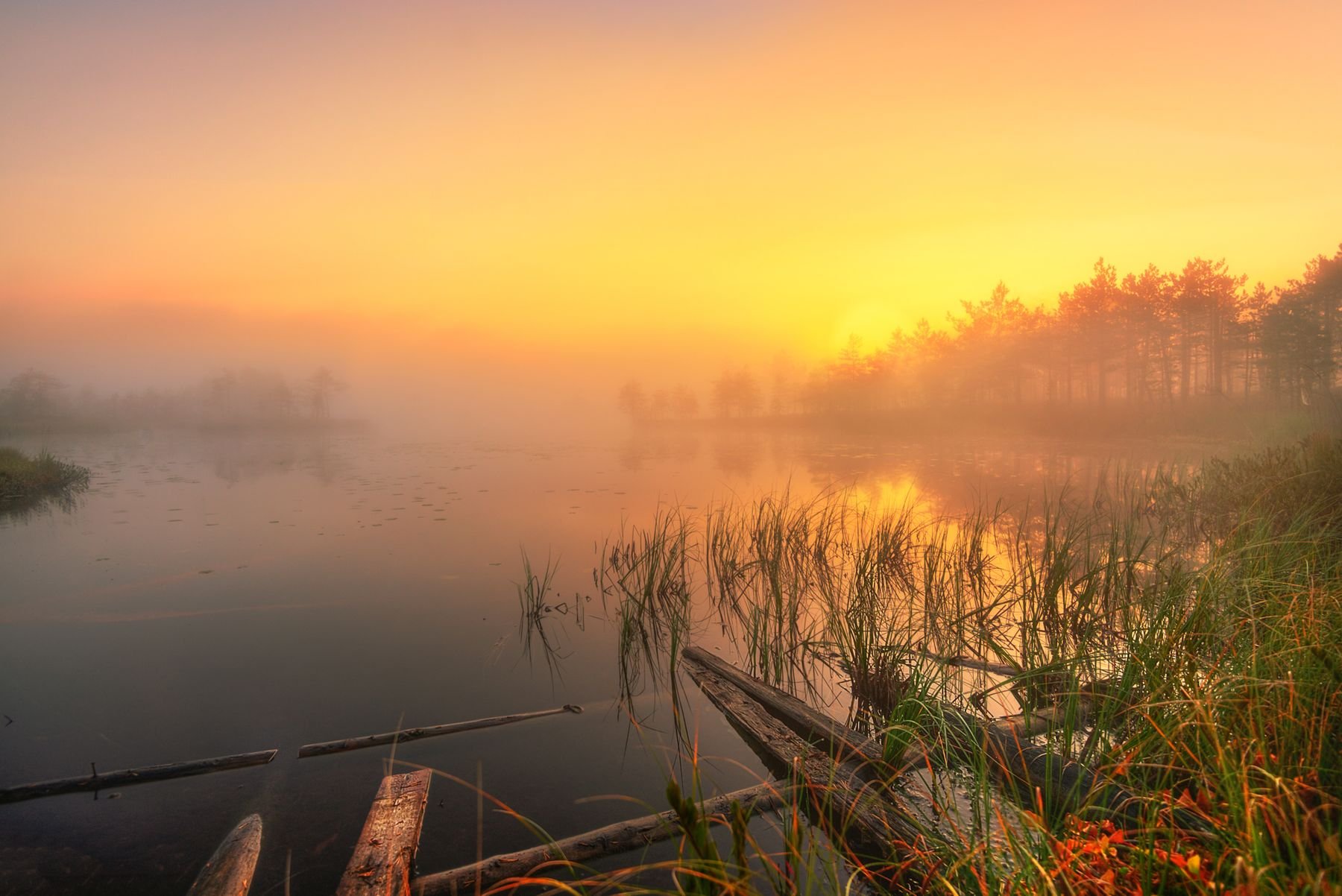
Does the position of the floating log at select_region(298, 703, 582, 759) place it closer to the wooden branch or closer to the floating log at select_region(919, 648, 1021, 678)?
the wooden branch

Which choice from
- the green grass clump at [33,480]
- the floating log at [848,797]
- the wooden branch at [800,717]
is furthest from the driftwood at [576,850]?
the green grass clump at [33,480]

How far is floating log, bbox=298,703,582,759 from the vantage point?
4625 millimetres

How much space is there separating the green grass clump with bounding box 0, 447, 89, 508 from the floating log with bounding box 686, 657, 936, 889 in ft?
77.6

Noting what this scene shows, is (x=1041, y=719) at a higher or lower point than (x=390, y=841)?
lower

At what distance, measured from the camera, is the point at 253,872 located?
3.34m

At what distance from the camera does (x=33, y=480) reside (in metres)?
21.4

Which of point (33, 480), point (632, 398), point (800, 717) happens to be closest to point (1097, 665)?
point (800, 717)

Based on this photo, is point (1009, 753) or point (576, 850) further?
point (1009, 753)

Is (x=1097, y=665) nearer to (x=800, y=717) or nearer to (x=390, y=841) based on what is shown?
(x=800, y=717)

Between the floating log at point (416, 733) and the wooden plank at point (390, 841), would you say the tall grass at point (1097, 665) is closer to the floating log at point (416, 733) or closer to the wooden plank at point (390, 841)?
the floating log at point (416, 733)

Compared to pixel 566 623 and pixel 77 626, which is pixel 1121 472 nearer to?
pixel 566 623

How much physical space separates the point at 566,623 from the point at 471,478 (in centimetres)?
1810

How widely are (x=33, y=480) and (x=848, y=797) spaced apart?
2883 cm

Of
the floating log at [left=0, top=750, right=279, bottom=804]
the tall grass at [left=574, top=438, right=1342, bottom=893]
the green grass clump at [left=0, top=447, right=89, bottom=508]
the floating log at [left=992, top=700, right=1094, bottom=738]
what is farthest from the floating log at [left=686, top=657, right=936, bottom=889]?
the green grass clump at [left=0, top=447, right=89, bottom=508]
